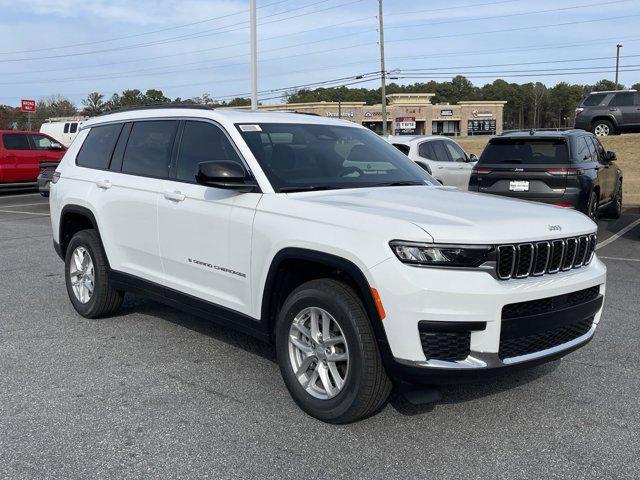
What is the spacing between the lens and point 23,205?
18.1 metres

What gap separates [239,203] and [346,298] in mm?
1155

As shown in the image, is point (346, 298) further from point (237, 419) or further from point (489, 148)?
point (489, 148)

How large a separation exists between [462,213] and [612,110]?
75.4 feet

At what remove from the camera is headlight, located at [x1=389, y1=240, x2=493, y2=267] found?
335 cm

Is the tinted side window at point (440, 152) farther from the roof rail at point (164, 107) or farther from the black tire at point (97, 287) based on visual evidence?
the black tire at point (97, 287)

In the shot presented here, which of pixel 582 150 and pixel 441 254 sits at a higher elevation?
pixel 582 150

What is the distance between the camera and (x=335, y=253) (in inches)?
143

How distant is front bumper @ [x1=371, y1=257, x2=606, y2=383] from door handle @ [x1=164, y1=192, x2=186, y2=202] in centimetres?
195

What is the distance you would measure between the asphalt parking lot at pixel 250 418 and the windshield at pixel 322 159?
1423 millimetres

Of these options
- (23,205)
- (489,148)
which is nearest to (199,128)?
(489,148)

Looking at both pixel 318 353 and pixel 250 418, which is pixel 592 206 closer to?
pixel 318 353

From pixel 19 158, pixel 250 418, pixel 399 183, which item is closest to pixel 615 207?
pixel 399 183

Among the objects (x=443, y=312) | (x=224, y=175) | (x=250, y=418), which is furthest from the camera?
(x=224, y=175)

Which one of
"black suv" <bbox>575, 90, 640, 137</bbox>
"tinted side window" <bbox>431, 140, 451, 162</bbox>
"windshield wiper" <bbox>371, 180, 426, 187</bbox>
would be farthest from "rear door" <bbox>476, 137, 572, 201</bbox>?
"black suv" <bbox>575, 90, 640, 137</bbox>
